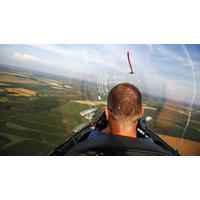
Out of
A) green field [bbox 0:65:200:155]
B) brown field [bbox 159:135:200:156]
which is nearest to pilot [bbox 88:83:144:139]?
green field [bbox 0:65:200:155]

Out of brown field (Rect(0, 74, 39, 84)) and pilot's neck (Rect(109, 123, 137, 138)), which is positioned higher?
brown field (Rect(0, 74, 39, 84))

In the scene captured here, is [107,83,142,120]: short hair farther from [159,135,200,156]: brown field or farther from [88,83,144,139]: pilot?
[159,135,200,156]: brown field

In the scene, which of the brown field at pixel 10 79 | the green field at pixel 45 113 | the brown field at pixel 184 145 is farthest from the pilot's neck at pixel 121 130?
the brown field at pixel 10 79

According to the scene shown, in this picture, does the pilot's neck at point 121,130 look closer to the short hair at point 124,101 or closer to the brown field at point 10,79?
the short hair at point 124,101

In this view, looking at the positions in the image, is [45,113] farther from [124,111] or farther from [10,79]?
[124,111]

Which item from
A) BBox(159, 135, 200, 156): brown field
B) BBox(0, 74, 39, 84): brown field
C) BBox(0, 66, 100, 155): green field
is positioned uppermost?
BBox(0, 74, 39, 84): brown field

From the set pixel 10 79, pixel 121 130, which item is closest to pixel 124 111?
pixel 121 130
